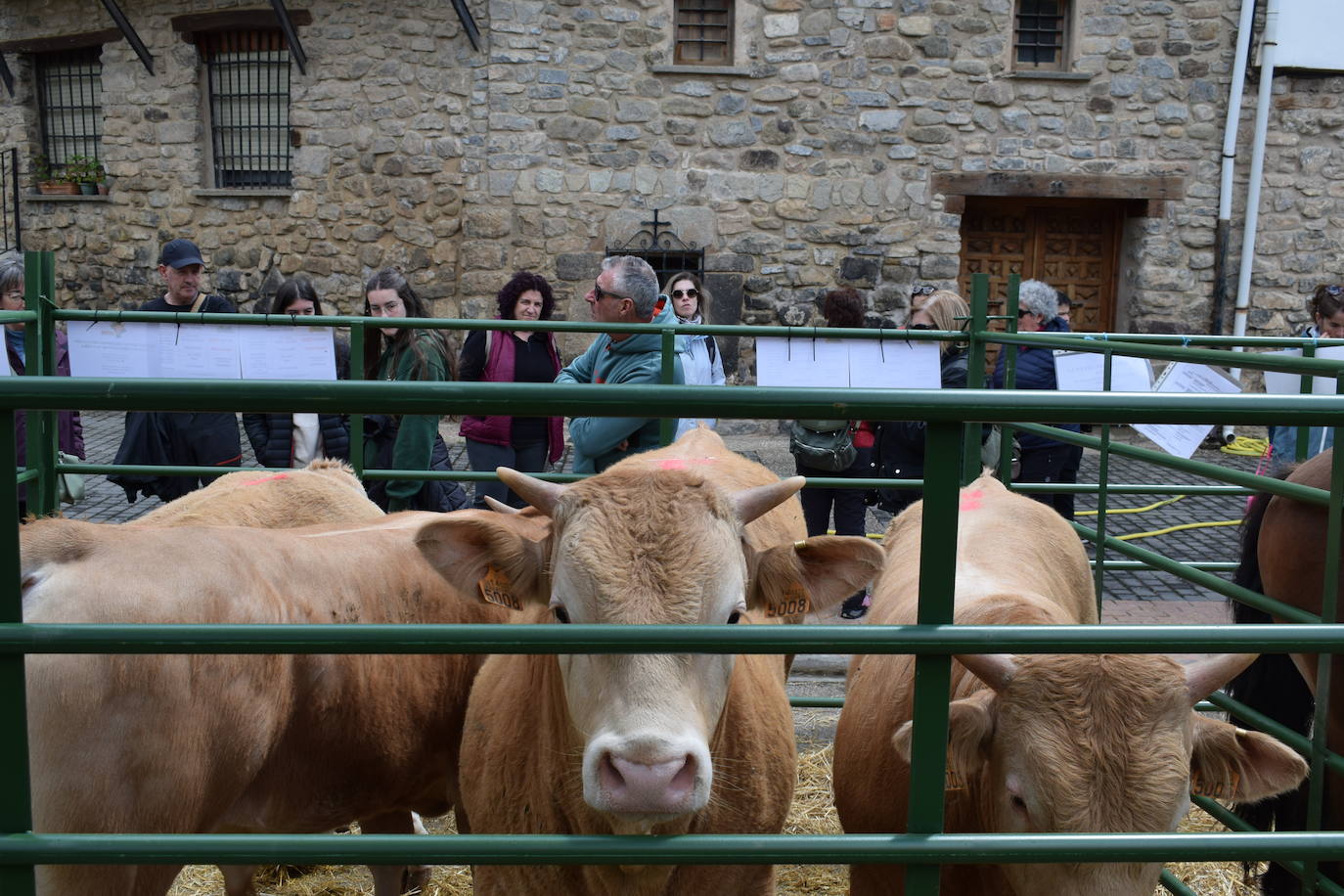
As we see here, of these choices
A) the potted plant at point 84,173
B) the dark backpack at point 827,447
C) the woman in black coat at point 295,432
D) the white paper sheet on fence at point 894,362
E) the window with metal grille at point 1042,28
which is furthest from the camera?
the potted plant at point 84,173

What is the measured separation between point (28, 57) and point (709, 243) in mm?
9778

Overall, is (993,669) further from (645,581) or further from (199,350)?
(199,350)

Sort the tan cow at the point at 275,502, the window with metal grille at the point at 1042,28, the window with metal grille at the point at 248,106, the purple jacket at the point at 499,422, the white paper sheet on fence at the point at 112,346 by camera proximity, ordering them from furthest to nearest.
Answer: the window with metal grille at the point at 248,106
the window with metal grille at the point at 1042,28
the purple jacket at the point at 499,422
the white paper sheet on fence at the point at 112,346
the tan cow at the point at 275,502

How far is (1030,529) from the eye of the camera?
3.96 meters

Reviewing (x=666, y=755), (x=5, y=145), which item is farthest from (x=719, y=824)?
(x=5, y=145)

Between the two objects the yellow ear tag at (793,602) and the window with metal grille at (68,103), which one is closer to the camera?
the yellow ear tag at (793,602)

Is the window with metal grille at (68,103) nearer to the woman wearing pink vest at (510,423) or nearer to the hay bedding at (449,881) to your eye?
the woman wearing pink vest at (510,423)

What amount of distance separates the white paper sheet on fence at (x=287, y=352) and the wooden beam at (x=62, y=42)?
Answer: 11537 millimetres

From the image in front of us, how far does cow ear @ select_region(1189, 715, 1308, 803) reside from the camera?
8.33ft

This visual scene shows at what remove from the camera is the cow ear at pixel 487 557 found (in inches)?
96.0

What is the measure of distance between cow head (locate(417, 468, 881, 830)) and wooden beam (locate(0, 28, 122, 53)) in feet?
48.0

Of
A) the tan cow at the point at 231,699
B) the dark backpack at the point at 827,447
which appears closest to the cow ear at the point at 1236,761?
the tan cow at the point at 231,699

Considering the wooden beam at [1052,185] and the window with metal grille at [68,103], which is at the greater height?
the window with metal grille at [68,103]

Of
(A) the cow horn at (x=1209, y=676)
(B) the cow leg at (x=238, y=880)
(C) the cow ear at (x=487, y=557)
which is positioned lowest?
(B) the cow leg at (x=238, y=880)
